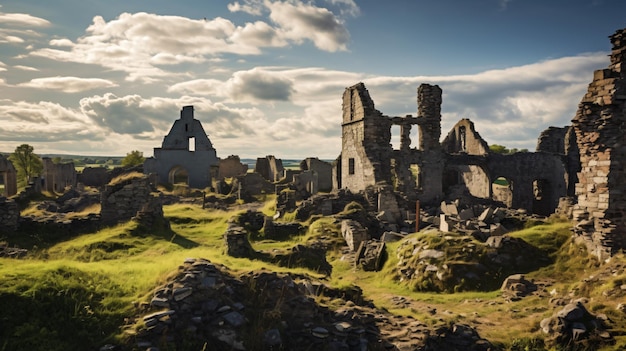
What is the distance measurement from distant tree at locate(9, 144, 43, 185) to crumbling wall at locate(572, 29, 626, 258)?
190ft

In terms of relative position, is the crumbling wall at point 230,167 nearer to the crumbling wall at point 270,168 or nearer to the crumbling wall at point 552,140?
the crumbling wall at point 270,168

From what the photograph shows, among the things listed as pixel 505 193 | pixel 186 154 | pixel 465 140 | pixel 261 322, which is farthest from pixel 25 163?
pixel 261 322

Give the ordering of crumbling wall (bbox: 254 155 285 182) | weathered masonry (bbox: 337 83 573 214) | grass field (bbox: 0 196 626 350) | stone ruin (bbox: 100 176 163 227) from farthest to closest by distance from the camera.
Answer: crumbling wall (bbox: 254 155 285 182) → weathered masonry (bbox: 337 83 573 214) → stone ruin (bbox: 100 176 163 227) → grass field (bbox: 0 196 626 350)

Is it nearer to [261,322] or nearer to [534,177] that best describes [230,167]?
[534,177]

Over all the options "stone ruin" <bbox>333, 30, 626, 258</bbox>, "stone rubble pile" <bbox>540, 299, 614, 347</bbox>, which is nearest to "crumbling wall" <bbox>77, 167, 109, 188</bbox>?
"stone ruin" <bbox>333, 30, 626, 258</bbox>

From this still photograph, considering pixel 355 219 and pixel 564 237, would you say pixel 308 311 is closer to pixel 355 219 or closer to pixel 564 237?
pixel 564 237

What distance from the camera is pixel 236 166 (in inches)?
2140

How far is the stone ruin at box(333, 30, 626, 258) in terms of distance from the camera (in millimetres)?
11977

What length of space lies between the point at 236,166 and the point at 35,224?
130ft

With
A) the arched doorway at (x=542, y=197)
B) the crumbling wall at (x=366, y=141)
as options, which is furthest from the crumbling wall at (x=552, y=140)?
the crumbling wall at (x=366, y=141)

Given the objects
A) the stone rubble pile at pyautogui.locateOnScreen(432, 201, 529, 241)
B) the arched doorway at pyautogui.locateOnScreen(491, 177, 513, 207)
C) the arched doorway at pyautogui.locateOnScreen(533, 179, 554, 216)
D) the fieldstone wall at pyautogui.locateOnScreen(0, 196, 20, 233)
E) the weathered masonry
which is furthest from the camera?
the arched doorway at pyautogui.locateOnScreen(491, 177, 513, 207)

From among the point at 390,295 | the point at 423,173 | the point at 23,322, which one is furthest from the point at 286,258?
the point at 423,173

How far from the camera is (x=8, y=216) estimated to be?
14.0 metres

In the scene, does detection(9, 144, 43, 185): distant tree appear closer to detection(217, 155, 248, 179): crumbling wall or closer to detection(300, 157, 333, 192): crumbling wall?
detection(217, 155, 248, 179): crumbling wall
